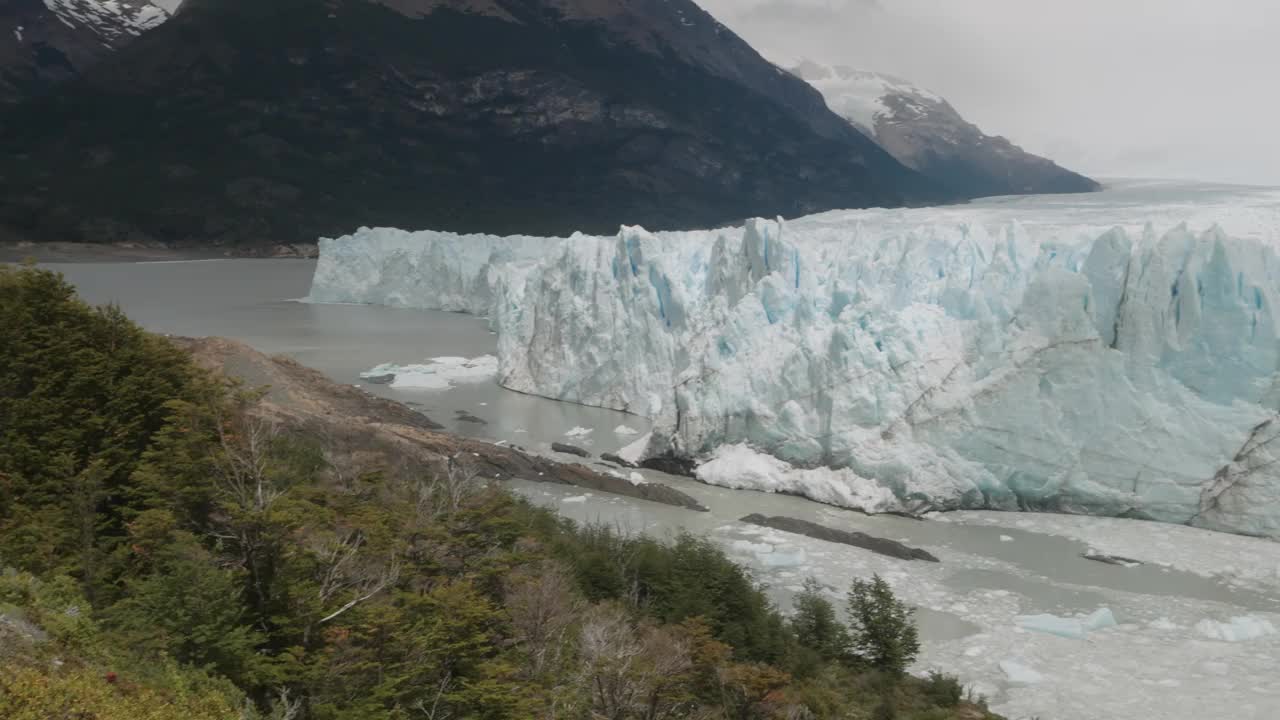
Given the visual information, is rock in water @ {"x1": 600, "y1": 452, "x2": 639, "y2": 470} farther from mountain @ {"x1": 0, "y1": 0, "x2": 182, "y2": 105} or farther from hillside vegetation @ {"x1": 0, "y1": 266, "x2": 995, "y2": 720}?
mountain @ {"x1": 0, "y1": 0, "x2": 182, "y2": 105}

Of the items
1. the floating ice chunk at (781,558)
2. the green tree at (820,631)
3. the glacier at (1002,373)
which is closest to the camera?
the green tree at (820,631)

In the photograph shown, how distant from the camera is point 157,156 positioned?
243ft

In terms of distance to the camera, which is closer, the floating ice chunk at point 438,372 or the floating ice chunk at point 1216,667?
the floating ice chunk at point 1216,667

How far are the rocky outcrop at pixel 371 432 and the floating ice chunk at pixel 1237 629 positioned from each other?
7587mm

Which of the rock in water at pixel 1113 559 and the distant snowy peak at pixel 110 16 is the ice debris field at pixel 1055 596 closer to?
the rock in water at pixel 1113 559

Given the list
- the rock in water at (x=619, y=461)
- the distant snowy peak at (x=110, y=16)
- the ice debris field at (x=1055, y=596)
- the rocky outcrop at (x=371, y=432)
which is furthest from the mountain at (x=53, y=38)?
the ice debris field at (x=1055, y=596)

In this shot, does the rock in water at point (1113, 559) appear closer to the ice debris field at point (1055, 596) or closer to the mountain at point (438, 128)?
the ice debris field at point (1055, 596)

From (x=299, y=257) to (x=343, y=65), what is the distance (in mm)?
27863

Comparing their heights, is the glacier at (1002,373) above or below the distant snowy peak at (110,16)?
below

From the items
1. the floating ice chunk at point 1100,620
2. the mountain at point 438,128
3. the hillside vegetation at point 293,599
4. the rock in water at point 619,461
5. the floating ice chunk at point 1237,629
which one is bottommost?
the rock in water at point 619,461

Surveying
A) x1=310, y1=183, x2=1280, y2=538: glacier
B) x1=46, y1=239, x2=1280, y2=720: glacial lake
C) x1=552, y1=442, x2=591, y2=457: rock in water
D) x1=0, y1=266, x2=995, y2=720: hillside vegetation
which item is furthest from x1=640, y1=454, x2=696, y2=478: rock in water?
x1=0, y1=266, x2=995, y2=720: hillside vegetation

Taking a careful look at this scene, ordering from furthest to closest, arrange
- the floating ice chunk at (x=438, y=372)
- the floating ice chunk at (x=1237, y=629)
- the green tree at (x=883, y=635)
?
the floating ice chunk at (x=438, y=372), the floating ice chunk at (x=1237, y=629), the green tree at (x=883, y=635)

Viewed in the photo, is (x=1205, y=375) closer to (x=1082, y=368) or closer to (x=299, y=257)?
(x=1082, y=368)

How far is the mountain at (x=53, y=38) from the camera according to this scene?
271 ft
